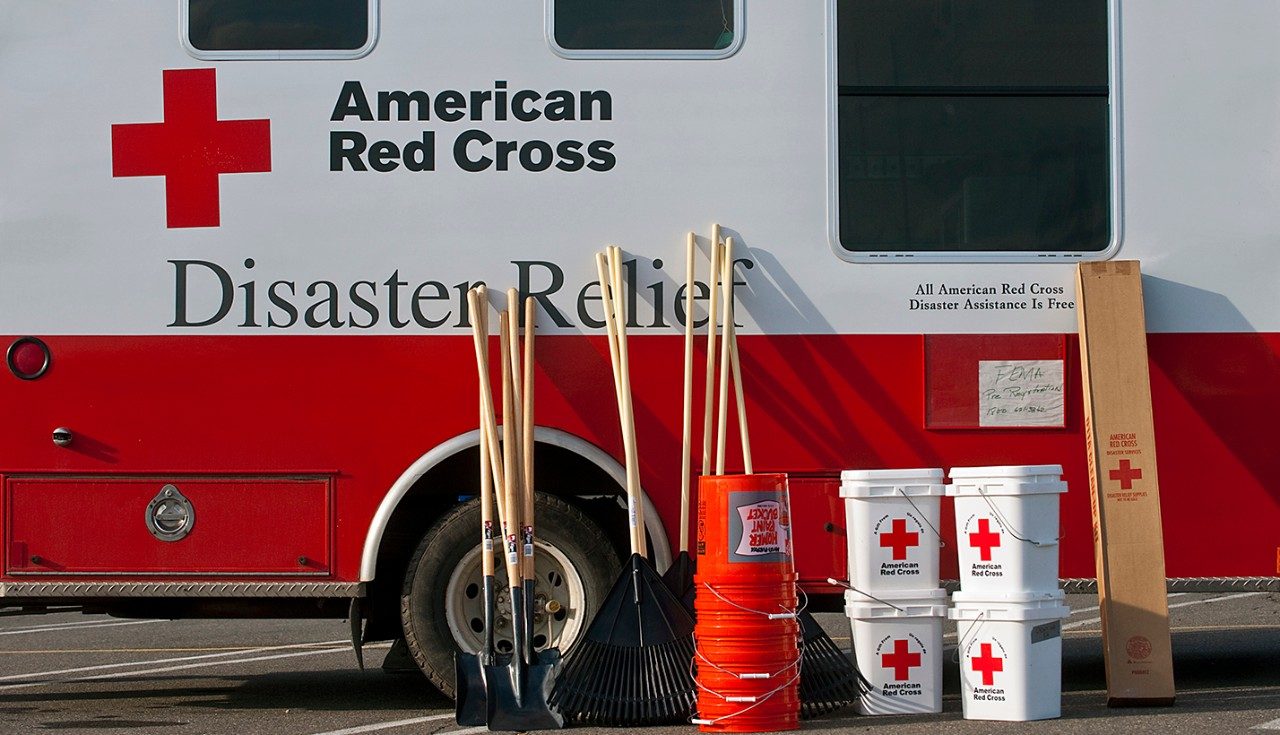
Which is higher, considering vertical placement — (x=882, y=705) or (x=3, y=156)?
(x=3, y=156)

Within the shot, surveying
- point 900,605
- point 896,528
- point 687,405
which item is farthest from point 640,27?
point 900,605

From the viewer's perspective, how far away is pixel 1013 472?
5.39m

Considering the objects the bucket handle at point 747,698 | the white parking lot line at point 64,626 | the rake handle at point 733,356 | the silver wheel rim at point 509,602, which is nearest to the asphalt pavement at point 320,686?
the bucket handle at point 747,698

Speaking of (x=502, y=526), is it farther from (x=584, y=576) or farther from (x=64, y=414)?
(x=64, y=414)

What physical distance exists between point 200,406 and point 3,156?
4.28 ft

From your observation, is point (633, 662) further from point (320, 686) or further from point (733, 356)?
point (320, 686)

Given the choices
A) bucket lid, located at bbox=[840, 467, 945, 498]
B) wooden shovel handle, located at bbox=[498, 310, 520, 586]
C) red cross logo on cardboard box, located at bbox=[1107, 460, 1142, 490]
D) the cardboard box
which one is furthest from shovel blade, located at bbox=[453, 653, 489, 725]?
red cross logo on cardboard box, located at bbox=[1107, 460, 1142, 490]

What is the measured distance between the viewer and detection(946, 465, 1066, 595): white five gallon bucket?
17.7 feet

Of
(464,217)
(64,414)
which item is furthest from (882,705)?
(64,414)

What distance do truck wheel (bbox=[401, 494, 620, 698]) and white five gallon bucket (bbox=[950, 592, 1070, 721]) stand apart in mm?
1447

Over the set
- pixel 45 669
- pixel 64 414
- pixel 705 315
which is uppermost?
pixel 705 315

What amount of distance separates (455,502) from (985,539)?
7.17 ft

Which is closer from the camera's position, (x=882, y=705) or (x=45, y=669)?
(x=882, y=705)

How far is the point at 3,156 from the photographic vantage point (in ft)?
19.3
